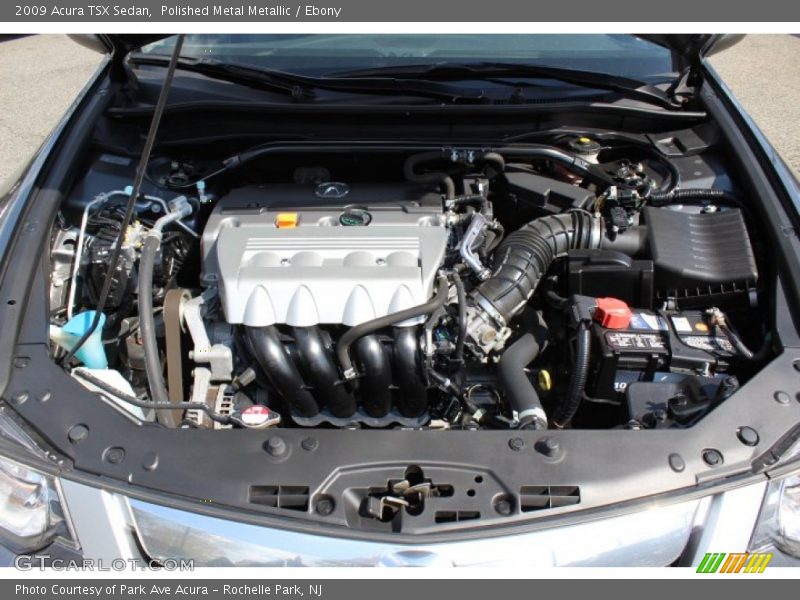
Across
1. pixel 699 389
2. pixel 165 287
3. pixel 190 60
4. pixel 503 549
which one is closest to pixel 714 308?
pixel 699 389

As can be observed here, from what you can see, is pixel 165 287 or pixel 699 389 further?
pixel 165 287

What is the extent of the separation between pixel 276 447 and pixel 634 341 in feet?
2.94

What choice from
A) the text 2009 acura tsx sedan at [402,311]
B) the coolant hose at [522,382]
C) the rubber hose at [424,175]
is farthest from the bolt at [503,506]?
the rubber hose at [424,175]

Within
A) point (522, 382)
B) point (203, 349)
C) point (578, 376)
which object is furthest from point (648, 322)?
Result: point (203, 349)

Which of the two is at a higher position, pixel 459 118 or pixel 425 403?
pixel 459 118

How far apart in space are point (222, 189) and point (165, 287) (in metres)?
0.43

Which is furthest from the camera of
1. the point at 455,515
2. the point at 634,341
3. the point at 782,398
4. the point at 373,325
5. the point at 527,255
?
the point at 527,255

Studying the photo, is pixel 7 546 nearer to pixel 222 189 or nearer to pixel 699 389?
pixel 222 189

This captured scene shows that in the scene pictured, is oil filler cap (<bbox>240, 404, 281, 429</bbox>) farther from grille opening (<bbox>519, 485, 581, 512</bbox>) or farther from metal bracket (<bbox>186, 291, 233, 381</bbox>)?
grille opening (<bbox>519, 485, 581, 512</bbox>)

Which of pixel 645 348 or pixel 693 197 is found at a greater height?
pixel 693 197

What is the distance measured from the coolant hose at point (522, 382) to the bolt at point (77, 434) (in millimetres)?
893

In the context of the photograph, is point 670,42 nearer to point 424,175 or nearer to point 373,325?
point 424,175

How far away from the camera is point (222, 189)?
211 centimetres

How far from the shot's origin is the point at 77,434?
4.27ft
